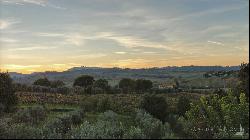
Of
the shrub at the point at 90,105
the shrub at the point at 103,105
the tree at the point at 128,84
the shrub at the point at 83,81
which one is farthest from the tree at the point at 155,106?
the shrub at the point at 83,81

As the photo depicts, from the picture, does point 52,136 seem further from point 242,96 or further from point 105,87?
point 105,87

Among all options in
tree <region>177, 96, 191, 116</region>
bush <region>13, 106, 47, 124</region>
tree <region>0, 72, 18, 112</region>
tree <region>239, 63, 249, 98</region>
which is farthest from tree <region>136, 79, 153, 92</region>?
tree <region>239, 63, 249, 98</region>

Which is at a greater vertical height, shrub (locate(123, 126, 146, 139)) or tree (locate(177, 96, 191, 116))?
shrub (locate(123, 126, 146, 139))

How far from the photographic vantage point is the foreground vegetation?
17.3 m

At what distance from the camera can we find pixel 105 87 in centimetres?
11275

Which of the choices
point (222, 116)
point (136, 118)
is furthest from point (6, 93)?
point (222, 116)

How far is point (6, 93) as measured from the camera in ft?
174

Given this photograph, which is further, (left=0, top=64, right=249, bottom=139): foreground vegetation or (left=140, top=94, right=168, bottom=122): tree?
(left=140, top=94, right=168, bottom=122): tree

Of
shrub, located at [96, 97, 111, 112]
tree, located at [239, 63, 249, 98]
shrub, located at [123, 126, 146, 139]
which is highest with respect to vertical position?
tree, located at [239, 63, 249, 98]

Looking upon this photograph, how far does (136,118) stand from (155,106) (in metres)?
7.53

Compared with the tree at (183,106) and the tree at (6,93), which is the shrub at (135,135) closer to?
the tree at (6,93)

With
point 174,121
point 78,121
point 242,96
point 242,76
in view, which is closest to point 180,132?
point 174,121

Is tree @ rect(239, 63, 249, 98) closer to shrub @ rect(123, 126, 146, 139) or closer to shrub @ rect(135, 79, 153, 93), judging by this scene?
shrub @ rect(123, 126, 146, 139)

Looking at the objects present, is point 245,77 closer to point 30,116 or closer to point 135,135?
point 135,135
